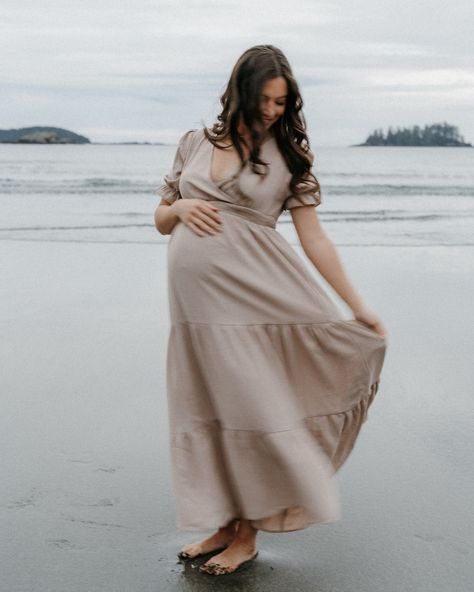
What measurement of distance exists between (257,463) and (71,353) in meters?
3.42

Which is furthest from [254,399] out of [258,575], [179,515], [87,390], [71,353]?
[71,353]

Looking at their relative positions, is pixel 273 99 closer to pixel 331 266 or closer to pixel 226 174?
pixel 226 174

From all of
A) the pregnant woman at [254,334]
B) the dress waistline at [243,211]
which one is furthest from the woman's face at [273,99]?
the dress waistline at [243,211]

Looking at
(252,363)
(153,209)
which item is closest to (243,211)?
(252,363)

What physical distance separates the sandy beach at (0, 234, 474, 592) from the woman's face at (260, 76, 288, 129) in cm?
161

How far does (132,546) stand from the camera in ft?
11.9

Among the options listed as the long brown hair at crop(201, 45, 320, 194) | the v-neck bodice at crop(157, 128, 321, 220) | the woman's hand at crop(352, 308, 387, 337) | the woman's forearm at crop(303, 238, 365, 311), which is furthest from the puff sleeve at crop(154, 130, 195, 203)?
the woman's hand at crop(352, 308, 387, 337)

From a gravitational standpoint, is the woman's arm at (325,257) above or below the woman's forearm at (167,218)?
below

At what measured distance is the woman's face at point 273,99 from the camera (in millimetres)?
3160

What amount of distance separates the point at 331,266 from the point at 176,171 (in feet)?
2.13

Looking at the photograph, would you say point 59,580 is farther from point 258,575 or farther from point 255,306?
point 255,306

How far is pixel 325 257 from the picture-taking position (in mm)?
3410

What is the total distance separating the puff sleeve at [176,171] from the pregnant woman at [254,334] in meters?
0.03

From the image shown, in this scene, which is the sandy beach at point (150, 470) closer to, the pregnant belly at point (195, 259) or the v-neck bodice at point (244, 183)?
the pregnant belly at point (195, 259)
